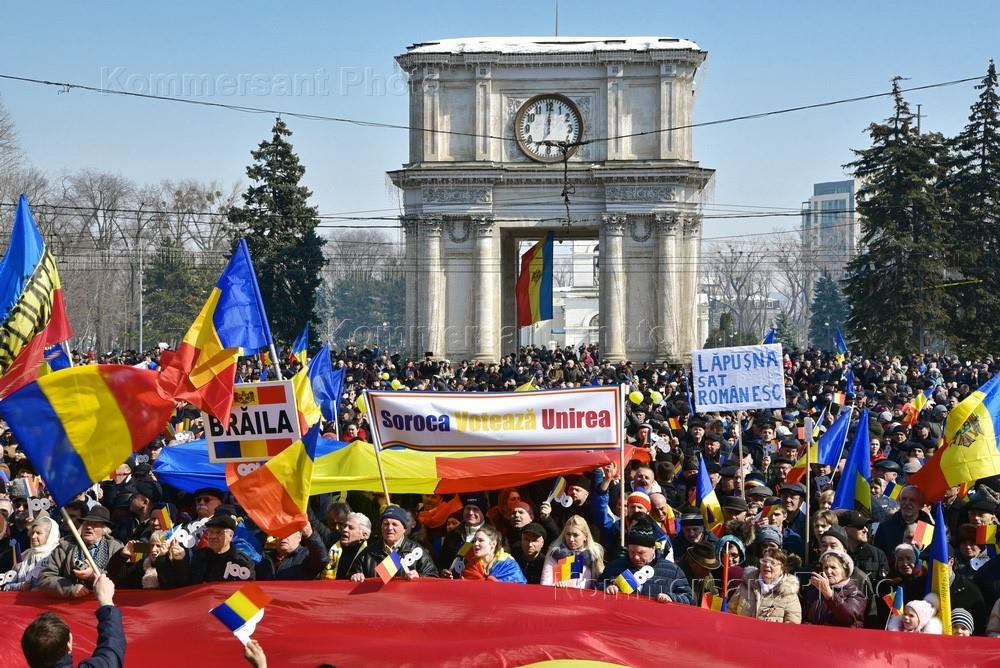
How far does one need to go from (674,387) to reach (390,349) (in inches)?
4199

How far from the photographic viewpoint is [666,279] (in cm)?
5700

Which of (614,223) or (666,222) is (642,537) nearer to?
(614,223)

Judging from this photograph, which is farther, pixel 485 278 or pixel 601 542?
pixel 485 278

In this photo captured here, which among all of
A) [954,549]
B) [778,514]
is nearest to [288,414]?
[778,514]

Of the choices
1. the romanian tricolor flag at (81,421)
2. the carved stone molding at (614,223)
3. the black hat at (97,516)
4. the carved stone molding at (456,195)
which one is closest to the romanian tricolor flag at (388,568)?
the romanian tricolor flag at (81,421)

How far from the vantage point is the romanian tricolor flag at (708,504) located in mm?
13188

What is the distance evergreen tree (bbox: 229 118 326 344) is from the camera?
6306 centimetres

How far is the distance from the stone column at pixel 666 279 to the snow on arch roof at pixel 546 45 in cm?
634

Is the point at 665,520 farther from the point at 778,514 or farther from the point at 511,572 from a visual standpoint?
the point at 511,572

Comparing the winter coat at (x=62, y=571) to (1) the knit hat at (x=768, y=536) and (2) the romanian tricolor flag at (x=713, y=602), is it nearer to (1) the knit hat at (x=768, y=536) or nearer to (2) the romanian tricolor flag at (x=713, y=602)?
(2) the romanian tricolor flag at (x=713, y=602)

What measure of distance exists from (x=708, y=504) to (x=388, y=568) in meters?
4.27

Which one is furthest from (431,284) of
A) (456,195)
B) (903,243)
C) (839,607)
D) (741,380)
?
(839,607)

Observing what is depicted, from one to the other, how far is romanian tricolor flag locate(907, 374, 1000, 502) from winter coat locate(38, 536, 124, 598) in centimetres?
649

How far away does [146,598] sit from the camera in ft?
34.1
